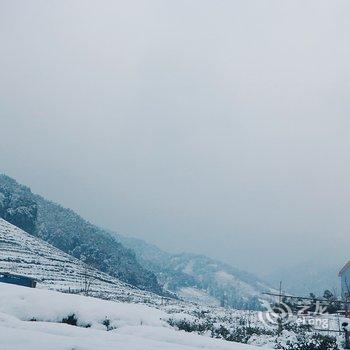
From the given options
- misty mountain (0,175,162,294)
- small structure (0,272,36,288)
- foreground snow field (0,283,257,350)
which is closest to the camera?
foreground snow field (0,283,257,350)

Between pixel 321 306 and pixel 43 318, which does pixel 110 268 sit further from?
pixel 43 318

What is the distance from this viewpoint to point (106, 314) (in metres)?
16.9

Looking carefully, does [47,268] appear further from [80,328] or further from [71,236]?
[71,236]

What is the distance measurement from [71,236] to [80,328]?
9137cm

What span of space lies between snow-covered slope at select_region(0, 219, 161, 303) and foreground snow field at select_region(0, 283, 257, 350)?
24.9 m

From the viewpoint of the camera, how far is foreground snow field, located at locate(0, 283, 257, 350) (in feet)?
28.7

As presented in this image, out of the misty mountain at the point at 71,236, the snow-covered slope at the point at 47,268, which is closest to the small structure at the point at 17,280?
the snow-covered slope at the point at 47,268

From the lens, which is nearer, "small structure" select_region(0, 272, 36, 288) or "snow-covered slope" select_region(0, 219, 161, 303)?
"small structure" select_region(0, 272, 36, 288)

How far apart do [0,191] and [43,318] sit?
82.8m

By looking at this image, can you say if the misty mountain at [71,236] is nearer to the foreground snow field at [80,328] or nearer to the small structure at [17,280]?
the small structure at [17,280]

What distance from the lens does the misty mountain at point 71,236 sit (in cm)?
8431

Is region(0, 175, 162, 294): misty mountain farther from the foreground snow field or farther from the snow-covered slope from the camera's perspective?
the foreground snow field

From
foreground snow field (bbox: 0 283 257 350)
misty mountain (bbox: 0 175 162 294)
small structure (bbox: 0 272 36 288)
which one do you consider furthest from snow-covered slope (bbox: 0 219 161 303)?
foreground snow field (bbox: 0 283 257 350)

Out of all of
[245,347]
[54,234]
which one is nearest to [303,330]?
[245,347]
